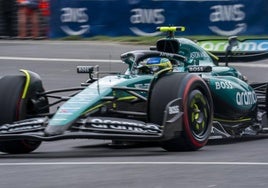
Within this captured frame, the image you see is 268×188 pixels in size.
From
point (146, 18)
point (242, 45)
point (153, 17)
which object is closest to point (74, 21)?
point (146, 18)

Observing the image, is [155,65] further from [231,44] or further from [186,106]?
[231,44]

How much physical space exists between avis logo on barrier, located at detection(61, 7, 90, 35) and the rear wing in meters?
13.0

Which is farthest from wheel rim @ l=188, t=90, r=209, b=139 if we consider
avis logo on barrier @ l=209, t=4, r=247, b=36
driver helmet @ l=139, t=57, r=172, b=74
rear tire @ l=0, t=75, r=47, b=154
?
avis logo on barrier @ l=209, t=4, r=247, b=36

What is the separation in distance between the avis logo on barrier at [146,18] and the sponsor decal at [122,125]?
15.7 meters

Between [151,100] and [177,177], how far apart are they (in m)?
1.99

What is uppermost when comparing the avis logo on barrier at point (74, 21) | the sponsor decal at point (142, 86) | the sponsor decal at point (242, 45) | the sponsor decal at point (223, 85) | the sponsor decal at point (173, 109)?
the avis logo on barrier at point (74, 21)

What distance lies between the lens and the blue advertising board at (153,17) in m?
24.5

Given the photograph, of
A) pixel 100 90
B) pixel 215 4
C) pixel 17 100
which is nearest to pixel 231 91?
pixel 100 90

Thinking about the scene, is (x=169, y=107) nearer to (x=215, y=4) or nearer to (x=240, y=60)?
(x=240, y=60)

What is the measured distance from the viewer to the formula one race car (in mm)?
9281

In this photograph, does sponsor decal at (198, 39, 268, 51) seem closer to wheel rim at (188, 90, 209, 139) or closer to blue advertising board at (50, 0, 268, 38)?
wheel rim at (188, 90, 209, 139)

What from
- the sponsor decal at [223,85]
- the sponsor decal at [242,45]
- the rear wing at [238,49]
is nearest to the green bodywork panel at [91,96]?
the sponsor decal at [223,85]

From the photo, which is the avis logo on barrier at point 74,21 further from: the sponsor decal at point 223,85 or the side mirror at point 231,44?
the sponsor decal at point 223,85

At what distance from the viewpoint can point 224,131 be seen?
10.9 m
